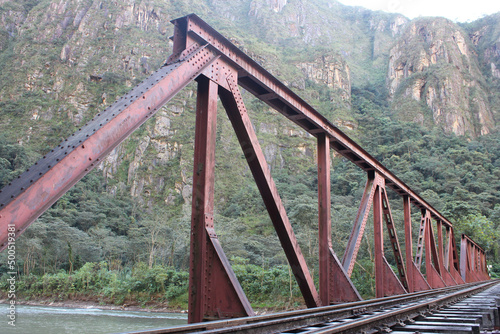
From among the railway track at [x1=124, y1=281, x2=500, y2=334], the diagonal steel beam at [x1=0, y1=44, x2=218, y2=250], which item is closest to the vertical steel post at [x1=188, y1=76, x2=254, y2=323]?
the railway track at [x1=124, y1=281, x2=500, y2=334]

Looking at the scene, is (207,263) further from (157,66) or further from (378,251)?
(157,66)

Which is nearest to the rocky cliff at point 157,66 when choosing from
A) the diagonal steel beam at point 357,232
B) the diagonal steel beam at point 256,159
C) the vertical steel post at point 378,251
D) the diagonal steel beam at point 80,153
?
the vertical steel post at point 378,251

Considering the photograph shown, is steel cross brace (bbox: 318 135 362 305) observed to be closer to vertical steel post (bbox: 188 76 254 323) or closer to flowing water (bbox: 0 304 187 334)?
vertical steel post (bbox: 188 76 254 323)

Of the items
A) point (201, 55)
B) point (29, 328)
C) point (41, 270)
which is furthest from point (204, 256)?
point (41, 270)

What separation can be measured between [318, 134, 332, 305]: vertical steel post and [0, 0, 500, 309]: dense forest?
77.8 feet

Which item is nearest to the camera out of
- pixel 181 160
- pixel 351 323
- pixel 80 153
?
pixel 80 153

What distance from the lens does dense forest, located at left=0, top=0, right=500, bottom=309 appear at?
3850cm

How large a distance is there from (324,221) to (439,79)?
11069 centimetres

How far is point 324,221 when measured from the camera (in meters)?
7.46

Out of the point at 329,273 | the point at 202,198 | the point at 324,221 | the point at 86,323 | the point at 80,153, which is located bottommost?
the point at 86,323

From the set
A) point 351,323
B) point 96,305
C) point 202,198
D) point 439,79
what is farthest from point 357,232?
point 439,79

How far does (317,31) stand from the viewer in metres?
157

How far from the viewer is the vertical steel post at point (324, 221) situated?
7168 mm

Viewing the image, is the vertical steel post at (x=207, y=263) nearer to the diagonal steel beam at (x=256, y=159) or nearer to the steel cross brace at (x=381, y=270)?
the diagonal steel beam at (x=256, y=159)
